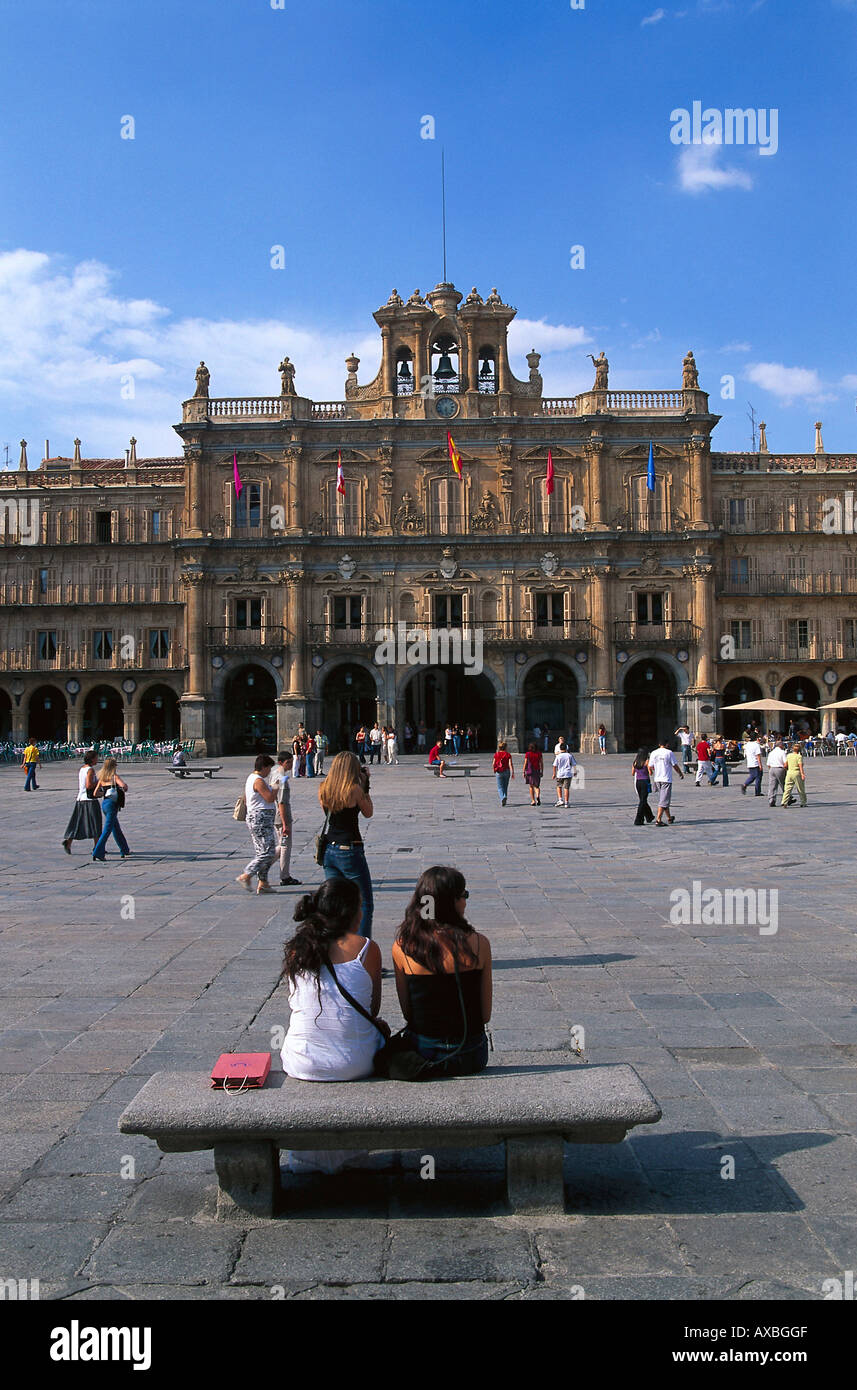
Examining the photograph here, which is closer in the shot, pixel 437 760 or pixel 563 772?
pixel 563 772

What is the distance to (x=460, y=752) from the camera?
46688mm

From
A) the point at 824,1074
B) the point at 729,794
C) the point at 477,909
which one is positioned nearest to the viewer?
the point at 824,1074

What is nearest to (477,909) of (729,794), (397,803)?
(397,803)

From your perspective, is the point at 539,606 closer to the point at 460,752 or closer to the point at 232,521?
the point at 460,752

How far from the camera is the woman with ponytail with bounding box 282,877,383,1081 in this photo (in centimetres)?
457

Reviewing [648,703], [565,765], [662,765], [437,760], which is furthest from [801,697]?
[662,765]

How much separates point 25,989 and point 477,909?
175 inches

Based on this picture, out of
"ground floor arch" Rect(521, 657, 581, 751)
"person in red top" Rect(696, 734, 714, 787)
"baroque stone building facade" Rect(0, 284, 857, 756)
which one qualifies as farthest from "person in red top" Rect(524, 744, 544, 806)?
"ground floor arch" Rect(521, 657, 581, 751)

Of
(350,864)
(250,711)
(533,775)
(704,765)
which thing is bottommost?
(704,765)

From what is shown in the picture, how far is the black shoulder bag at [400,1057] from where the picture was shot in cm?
454

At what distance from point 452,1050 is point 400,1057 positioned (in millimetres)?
220

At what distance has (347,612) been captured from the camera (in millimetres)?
47312

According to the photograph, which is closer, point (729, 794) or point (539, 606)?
point (729, 794)

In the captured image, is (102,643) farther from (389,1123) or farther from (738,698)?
(389,1123)
